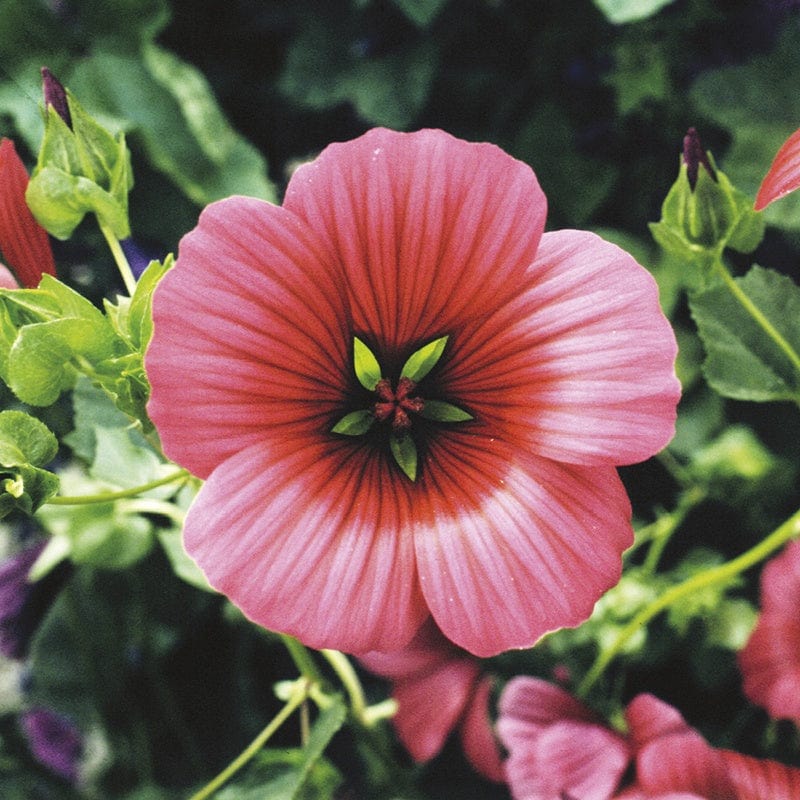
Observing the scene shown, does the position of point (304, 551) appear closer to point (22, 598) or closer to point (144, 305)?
point (144, 305)

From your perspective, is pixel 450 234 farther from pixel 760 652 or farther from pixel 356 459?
pixel 760 652

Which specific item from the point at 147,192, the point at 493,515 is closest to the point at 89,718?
the point at 147,192

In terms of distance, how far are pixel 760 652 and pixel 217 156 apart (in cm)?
46

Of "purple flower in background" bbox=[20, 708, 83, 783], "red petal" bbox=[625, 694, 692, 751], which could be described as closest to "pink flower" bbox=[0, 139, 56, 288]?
"red petal" bbox=[625, 694, 692, 751]

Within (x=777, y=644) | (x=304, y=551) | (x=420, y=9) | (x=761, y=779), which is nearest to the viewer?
(x=304, y=551)

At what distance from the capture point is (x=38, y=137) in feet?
2.04

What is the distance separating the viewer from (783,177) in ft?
1.05

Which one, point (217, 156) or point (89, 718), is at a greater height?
point (217, 156)

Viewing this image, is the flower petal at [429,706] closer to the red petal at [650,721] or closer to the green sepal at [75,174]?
the red petal at [650,721]

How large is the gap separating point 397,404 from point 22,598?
41cm

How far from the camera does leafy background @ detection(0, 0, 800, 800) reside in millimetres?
669

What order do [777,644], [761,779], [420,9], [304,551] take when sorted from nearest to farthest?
[304,551] → [761,779] → [777,644] → [420,9]

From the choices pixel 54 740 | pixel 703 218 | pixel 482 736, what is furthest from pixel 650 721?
pixel 54 740

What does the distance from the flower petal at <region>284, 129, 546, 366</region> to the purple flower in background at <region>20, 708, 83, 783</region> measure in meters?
0.52
